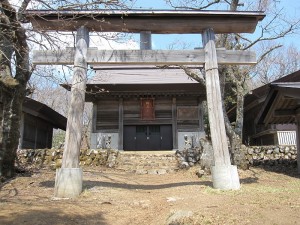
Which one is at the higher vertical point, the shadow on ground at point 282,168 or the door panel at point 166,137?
the door panel at point 166,137

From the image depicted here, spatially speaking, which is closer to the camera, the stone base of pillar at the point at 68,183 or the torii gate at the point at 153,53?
the stone base of pillar at the point at 68,183

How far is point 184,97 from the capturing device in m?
21.1

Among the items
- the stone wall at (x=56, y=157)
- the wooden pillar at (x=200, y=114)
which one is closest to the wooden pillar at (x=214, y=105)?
the stone wall at (x=56, y=157)

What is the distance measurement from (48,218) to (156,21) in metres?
6.06

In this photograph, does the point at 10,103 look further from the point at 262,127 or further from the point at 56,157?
the point at 262,127

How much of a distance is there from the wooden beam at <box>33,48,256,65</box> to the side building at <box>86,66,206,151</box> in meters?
11.3

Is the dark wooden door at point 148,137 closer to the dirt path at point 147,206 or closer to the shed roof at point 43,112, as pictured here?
the shed roof at point 43,112

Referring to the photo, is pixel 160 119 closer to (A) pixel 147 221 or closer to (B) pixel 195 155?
(B) pixel 195 155

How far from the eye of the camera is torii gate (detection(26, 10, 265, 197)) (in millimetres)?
7613

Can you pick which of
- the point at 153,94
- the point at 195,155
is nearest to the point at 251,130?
the point at 153,94

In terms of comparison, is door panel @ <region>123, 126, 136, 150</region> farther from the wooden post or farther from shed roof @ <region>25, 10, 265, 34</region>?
the wooden post

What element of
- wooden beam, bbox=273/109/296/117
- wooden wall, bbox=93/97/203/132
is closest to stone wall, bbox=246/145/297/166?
wooden beam, bbox=273/109/296/117

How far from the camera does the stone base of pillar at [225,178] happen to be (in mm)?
7469

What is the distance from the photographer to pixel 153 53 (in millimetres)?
8375
